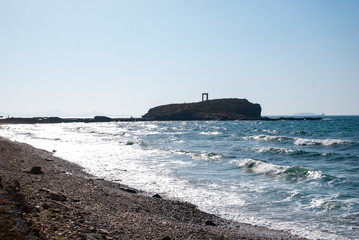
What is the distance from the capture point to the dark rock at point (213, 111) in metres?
174

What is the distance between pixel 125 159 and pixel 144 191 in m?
12.0

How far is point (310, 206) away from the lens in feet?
39.5

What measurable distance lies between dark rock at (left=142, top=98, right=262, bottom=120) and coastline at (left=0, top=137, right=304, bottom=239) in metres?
159

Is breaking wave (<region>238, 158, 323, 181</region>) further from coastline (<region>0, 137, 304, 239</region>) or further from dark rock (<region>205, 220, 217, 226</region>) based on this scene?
dark rock (<region>205, 220, 217, 226</region>)

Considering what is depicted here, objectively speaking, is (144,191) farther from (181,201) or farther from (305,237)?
(305,237)

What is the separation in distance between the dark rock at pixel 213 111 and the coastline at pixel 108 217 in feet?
521

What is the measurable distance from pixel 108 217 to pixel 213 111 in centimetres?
17423

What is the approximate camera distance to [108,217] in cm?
841

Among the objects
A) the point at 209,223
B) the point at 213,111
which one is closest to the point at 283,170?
the point at 209,223

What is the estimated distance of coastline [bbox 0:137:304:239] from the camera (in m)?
6.32

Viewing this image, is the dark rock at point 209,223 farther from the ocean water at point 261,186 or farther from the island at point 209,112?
the island at point 209,112

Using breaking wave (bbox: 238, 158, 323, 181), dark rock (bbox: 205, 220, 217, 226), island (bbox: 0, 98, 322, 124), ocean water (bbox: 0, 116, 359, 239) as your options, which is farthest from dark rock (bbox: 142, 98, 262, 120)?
Answer: dark rock (bbox: 205, 220, 217, 226)

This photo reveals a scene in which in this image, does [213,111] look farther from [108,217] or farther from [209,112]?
[108,217]

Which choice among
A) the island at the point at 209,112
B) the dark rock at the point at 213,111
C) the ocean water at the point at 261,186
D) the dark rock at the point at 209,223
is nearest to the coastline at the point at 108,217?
the dark rock at the point at 209,223
